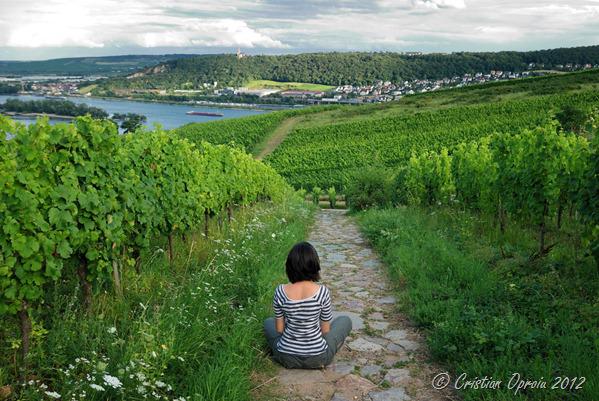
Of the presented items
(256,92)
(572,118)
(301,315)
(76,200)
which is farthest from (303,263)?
(256,92)

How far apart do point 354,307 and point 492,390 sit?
252 cm

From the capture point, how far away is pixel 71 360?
11.1 feet

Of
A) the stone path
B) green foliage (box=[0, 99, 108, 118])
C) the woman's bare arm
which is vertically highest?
green foliage (box=[0, 99, 108, 118])

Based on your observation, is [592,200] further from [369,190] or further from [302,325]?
[369,190]

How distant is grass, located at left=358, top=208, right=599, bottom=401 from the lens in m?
3.69

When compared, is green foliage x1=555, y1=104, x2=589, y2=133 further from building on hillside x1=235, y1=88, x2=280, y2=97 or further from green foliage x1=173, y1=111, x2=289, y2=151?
building on hillside x1=235, y1=88, x2=280, y2=97

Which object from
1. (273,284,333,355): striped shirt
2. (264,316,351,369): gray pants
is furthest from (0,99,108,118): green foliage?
(273,284,333,355): striped shirt

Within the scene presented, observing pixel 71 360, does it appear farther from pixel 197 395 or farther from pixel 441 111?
pixel 441 111

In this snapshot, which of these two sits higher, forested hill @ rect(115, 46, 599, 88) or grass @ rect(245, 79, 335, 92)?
forested hill @ rect(115, 46, 599, 88)

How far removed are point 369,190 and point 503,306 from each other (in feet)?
48.1

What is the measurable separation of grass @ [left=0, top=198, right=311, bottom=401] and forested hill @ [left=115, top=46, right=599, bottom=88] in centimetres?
13079

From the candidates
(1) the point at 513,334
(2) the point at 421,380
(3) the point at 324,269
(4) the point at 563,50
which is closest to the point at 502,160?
(3) the point at 324,269

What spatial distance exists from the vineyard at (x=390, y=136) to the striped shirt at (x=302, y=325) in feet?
106

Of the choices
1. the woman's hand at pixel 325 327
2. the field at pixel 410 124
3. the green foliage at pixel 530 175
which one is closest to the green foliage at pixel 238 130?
the field at pixel 410 124
